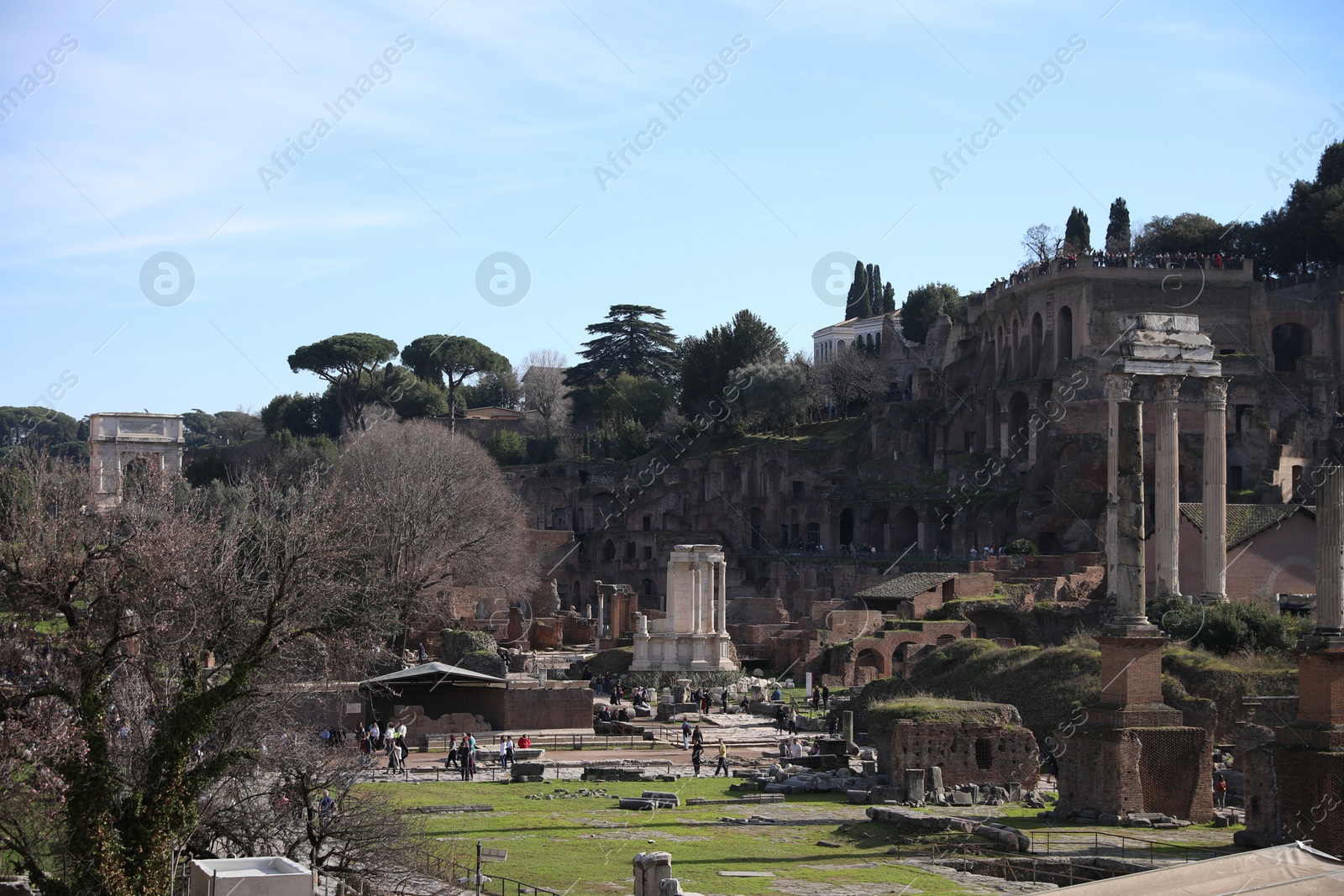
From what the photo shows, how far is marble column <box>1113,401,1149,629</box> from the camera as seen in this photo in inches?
911

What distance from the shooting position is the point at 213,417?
494ft

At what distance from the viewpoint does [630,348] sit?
Answer: 90312 millimetres

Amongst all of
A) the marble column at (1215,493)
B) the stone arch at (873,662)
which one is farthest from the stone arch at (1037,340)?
the marble column at (1215,493)

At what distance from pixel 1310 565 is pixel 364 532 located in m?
23.8

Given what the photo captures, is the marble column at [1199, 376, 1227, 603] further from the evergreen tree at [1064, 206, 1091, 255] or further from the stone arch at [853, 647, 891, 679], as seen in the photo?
the evergreen tree at [1064, 206, 1091, 255]

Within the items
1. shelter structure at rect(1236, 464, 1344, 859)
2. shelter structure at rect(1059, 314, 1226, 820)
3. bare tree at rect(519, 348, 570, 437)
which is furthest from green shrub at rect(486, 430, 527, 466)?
shelter structure at rect(1236, 464, 1344, 859)

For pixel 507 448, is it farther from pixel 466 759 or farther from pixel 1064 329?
pixel 466 759

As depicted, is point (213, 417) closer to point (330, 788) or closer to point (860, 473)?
point (860, 473)

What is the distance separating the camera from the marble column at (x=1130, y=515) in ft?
75.9

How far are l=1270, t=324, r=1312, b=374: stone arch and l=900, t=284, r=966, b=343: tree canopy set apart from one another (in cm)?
2340

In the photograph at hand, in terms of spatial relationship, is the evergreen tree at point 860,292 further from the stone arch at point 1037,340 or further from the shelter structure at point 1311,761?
the shelter structure at point 1311,761

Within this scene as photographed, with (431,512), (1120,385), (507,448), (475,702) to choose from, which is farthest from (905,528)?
(475,702)

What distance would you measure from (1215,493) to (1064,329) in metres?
27.3

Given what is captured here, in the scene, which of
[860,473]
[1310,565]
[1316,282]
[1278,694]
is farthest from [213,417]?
[1278,694]
